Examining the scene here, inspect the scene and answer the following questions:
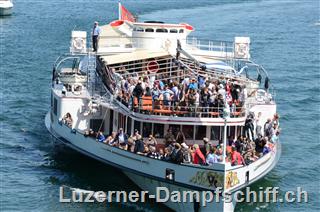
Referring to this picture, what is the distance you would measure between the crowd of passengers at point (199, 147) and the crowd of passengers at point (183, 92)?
1327mm

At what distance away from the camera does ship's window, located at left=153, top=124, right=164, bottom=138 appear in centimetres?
3468

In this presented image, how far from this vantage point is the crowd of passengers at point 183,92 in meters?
33.6

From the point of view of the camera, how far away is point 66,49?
220 feet

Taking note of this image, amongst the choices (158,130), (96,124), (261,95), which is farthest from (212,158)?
(261,95)

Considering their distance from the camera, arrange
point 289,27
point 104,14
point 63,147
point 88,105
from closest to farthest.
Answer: point 88,105 → point 63,147 → point 289,27 → point 104,14

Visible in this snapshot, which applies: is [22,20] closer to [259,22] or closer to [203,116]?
[259,22]

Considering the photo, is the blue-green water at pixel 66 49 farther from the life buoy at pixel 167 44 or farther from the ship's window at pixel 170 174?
the life buoy at pixel 167 44

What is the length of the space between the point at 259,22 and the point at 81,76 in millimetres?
40978

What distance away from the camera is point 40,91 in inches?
2127

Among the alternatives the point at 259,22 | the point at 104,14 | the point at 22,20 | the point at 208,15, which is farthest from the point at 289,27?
the point at 22,20

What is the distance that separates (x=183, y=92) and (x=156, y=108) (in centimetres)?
133

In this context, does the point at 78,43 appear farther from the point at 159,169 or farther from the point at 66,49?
the point at 66,49

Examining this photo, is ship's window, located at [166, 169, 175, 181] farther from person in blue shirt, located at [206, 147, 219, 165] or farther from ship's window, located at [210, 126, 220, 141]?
ship's window, located at [210, 126, 220, 141]

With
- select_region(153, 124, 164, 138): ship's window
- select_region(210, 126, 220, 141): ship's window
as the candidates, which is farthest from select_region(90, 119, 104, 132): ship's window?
select_region(210, 126, 220, 141): ship's window
